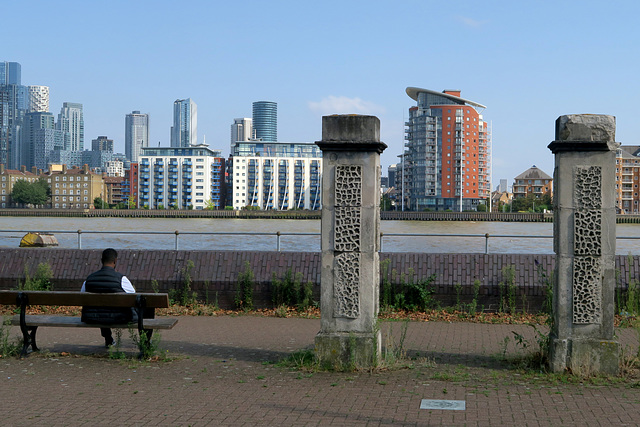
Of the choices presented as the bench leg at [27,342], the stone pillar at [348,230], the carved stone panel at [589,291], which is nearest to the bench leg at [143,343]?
the bench leg at [27,342]

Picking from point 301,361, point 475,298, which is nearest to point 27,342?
point 301,361

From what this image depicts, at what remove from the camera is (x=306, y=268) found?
13.6 meters

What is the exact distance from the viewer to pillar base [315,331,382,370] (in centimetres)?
842

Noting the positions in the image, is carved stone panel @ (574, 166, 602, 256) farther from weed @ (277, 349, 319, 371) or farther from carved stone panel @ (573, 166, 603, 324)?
weed @ (277, 349, 319, 371)

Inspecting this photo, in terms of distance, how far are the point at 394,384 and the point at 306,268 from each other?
603 cm

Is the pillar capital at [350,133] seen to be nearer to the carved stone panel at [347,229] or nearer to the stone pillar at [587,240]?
the carved stone panel at [347,229]

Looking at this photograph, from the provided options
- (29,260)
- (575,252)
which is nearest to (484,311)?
(575,252)

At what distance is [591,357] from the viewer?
26.6 feet

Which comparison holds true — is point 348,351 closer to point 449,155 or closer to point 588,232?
point 588,232

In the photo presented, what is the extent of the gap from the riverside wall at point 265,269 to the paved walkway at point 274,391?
2.72 metres

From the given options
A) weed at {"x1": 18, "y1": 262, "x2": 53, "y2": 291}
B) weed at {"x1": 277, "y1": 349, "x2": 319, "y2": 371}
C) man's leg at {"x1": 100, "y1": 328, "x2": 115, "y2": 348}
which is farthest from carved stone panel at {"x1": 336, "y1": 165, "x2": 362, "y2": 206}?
weed at {"x1": 18, "y1": 262, "x2": 53, "y2": 291}

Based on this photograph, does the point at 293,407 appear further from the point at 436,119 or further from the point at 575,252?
the point at 436,119

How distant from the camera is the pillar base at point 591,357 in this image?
318 inches

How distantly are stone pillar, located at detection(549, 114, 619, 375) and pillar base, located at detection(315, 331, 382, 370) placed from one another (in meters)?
1.97
